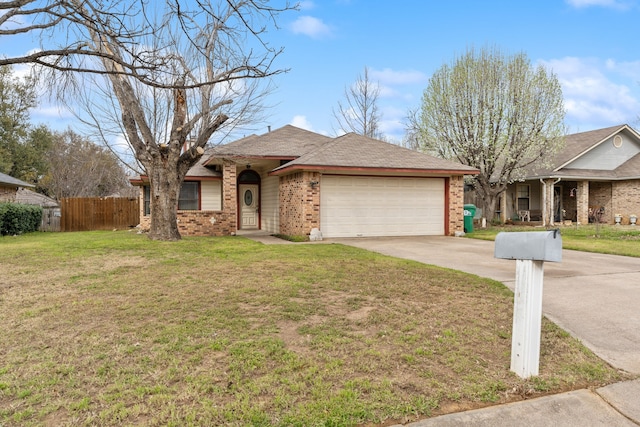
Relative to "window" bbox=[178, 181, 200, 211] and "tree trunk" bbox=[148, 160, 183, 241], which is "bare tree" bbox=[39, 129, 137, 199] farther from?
"tree trunk" bbox=[148, 160, 183, 241]

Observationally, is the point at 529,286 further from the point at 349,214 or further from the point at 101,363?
the point at 349,214

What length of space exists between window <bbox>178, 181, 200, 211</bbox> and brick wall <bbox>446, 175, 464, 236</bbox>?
1031 centimetres

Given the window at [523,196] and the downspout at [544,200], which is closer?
the downspout at [544,200]

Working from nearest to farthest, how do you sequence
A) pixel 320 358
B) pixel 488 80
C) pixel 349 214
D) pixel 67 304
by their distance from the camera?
pixel 320 358 < pixel 67 304 < pixel 349 214 < pixel 488 80

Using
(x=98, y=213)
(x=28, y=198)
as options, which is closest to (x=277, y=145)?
(x=98, y=213)

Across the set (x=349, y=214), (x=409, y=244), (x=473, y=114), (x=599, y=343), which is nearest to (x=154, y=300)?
(x=599, y=343)

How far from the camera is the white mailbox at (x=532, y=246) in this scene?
2834 millimetres

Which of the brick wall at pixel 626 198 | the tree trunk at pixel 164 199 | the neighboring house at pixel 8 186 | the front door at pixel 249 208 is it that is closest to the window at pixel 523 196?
the brick wall at pixel 626 198

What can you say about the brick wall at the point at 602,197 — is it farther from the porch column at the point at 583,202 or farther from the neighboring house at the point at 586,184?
the porch column at the point at 583,202

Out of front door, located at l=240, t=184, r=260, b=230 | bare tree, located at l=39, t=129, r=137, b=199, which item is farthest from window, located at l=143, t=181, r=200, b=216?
bare tree, located at l=39, t=129, r=137, b=199

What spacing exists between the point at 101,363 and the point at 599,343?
433 centimetres

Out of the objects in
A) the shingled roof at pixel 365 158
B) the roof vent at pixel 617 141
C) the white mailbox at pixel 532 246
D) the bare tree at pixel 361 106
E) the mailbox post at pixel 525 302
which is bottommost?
the mailbox post at pixel 525 302

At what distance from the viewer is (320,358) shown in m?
3.27

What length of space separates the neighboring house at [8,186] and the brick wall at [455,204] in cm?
2132
